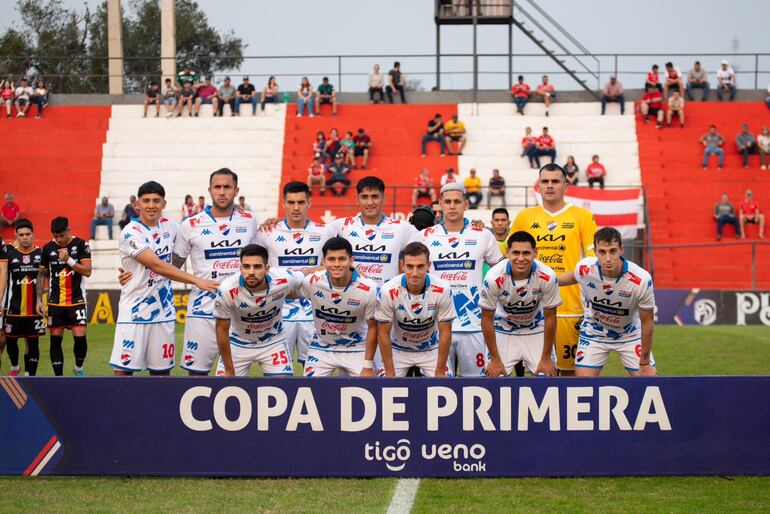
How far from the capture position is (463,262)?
914cm

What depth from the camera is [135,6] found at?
5669 centimetres

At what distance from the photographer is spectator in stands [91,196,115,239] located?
28297 mm

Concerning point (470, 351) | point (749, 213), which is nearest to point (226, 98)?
point (749, 213)

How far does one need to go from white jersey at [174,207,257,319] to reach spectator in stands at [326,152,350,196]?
62.7 ft

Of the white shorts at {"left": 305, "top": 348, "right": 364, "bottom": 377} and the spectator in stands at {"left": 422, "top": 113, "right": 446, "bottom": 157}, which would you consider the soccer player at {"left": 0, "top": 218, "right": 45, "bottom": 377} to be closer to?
the white shorts at {"left": 305, "top": 348, "right": 364, "bottom": 377}

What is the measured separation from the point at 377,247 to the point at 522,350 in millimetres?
1580

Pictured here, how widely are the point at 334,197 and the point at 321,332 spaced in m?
20.1

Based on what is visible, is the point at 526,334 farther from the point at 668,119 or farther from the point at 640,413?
the point at 668,119

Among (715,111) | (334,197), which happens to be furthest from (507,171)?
(715,111)

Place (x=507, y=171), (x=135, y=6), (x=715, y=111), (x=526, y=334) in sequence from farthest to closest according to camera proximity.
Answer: (x=135, y=6), (x=715, y=111), (x=507, y=171), (x=526, y=334)

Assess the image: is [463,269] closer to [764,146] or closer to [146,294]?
[146,294]

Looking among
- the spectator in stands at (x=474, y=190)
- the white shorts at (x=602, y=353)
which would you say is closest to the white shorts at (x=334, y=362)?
the white shorts at (x=602, y=353)

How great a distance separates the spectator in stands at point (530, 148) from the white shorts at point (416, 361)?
22201 millimetres

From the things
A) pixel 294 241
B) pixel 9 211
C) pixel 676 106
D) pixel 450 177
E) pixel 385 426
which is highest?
pixel 676 106
